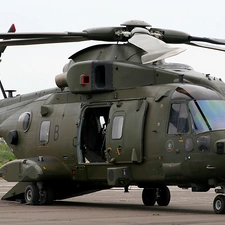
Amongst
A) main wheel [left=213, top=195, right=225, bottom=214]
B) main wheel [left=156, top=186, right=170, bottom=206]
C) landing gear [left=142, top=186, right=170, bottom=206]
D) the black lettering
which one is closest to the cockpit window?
main wheel [left=213, top=195, right=225, bottom=214]

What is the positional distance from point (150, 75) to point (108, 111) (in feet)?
8.04

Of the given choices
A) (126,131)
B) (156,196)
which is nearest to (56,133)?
(126,131)

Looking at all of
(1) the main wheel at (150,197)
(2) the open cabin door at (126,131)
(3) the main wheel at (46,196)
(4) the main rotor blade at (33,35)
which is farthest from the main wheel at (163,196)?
(4) the main rotor blade at (33,35)

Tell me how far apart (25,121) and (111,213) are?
553 centimetres

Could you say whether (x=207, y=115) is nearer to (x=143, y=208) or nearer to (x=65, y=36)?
(x=143, y=208)

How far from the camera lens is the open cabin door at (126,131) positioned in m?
17.7

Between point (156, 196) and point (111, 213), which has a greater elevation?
point (111, 213)

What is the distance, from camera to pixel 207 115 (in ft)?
54.7

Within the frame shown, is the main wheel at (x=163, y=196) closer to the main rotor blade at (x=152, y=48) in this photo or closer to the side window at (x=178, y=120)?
the side window at (x=178, y=120)

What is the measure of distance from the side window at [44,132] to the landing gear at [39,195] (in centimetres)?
133

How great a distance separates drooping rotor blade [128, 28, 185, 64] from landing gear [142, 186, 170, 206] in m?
4.56

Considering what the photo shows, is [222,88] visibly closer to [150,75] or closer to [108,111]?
[150,75]

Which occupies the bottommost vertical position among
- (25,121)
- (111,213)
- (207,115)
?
(111,213)

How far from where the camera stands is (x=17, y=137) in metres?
21.4
